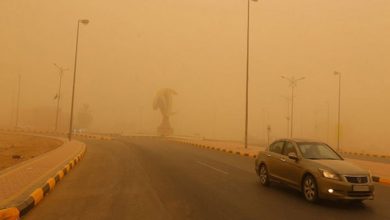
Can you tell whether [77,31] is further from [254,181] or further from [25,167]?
[254,181]

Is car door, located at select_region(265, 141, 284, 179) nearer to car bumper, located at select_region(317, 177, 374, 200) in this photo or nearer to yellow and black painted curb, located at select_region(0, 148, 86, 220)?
car bumper, located at select_region(317, 177, 374, 200)

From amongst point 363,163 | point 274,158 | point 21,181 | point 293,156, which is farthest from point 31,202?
point 363,163

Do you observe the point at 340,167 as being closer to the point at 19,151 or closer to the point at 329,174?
the point at 329,174

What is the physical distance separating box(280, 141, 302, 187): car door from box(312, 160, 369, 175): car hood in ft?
2.13

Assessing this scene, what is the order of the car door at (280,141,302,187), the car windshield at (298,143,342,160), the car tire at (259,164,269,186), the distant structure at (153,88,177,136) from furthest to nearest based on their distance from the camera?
the distant structure at (153,88,177,136)
the car tire at (259,164,269,186)
the car windshield at (298,143,342,160)
the car door at (280,141,302,187)

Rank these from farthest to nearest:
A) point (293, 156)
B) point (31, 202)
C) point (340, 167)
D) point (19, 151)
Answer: point (19, 151) < point (293, 156) < point (340, 167) < point (31, 202)

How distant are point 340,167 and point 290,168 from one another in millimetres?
1624

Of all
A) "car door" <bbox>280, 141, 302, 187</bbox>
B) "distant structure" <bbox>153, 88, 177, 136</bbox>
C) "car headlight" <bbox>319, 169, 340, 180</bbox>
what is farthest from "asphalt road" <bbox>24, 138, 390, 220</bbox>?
"distant structure" <bbox>153, 88, 177, 136</bbox>

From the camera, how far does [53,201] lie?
10172 mm

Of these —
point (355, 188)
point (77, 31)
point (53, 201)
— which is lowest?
point (53, 201)

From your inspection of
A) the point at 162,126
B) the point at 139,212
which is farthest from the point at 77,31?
the point at 162,126

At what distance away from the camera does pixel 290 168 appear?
37.8 ft

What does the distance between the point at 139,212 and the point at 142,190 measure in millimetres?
3034

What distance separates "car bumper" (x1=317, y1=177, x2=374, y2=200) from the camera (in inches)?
382
